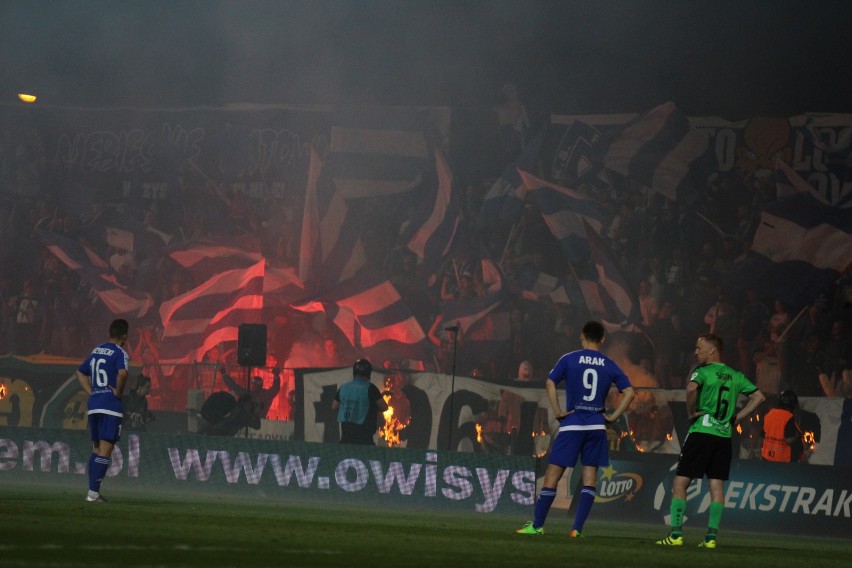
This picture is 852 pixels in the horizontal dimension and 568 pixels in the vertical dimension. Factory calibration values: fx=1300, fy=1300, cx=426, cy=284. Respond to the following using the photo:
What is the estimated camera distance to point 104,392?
1276 centimetres

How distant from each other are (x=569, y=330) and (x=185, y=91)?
38.0 ft

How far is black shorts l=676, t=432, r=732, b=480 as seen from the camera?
10555mm

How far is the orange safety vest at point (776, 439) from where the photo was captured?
18.5 metres

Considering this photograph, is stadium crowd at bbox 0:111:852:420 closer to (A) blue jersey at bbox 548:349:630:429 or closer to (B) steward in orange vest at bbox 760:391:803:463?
(B) steward in orange vest at bbox 760:391:803:463

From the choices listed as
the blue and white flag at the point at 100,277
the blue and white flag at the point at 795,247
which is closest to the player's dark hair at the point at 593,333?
the blue and white flag at the point at 795,247

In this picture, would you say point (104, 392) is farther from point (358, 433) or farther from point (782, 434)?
point (782, 434)

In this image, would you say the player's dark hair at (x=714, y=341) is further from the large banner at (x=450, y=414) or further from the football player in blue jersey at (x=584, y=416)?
the large banner at (x=450, y=414)

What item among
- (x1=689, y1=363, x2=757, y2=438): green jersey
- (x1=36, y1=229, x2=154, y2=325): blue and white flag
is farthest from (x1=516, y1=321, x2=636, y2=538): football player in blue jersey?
(x1=36, y1=229, x2=154, y2=325): blue and white flag

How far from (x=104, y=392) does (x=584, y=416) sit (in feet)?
16.5

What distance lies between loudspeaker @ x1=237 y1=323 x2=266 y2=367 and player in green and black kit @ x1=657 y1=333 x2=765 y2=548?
43.3 ft

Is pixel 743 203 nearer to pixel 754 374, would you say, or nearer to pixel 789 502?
pixel 754 374

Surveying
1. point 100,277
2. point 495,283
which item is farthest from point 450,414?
point 100,277

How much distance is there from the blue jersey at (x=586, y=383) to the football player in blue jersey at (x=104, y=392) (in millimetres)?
4585

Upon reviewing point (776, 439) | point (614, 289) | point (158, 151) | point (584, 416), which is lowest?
point (584, 416)
